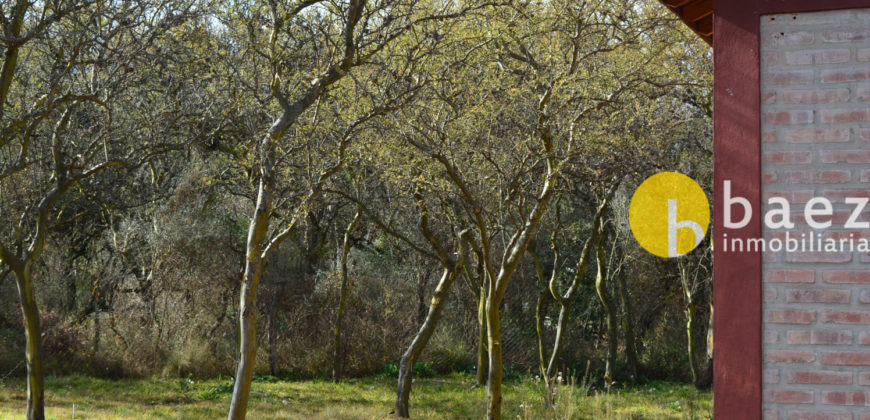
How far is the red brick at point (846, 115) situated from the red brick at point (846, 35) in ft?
0.95

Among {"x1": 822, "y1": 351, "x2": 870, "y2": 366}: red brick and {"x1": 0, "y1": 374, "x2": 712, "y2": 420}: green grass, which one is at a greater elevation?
{"x1": 822, "y1": 351, "x2": 870, "y2": 366}: red brick

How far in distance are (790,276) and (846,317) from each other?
258 mm

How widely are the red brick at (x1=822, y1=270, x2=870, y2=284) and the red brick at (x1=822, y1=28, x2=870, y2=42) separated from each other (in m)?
0.94

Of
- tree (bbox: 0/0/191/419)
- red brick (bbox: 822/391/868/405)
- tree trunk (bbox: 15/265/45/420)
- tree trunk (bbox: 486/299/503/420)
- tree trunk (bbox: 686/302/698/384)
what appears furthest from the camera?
tree trunk (bbox: 686/302/698/384)

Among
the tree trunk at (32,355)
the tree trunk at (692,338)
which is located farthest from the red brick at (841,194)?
the tree trunk at (692,338)

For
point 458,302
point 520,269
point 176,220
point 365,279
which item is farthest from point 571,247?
point 176,220

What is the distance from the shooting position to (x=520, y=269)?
15.3 m

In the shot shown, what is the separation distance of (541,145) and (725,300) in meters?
5.33

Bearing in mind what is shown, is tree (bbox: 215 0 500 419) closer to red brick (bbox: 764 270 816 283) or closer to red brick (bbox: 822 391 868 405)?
red brick (bbox: 764 270 816 283)

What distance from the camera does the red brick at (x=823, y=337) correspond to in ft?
10.8

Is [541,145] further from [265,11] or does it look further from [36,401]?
[36,401]

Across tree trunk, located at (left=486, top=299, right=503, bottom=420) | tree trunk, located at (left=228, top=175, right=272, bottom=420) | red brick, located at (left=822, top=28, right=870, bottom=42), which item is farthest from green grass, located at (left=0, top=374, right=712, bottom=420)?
red brick, located at (left=822, top=28, right=870, bottom=42)

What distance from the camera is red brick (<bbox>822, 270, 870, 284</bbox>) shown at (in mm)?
3309

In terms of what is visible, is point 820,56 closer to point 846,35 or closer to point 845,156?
point 846,35
